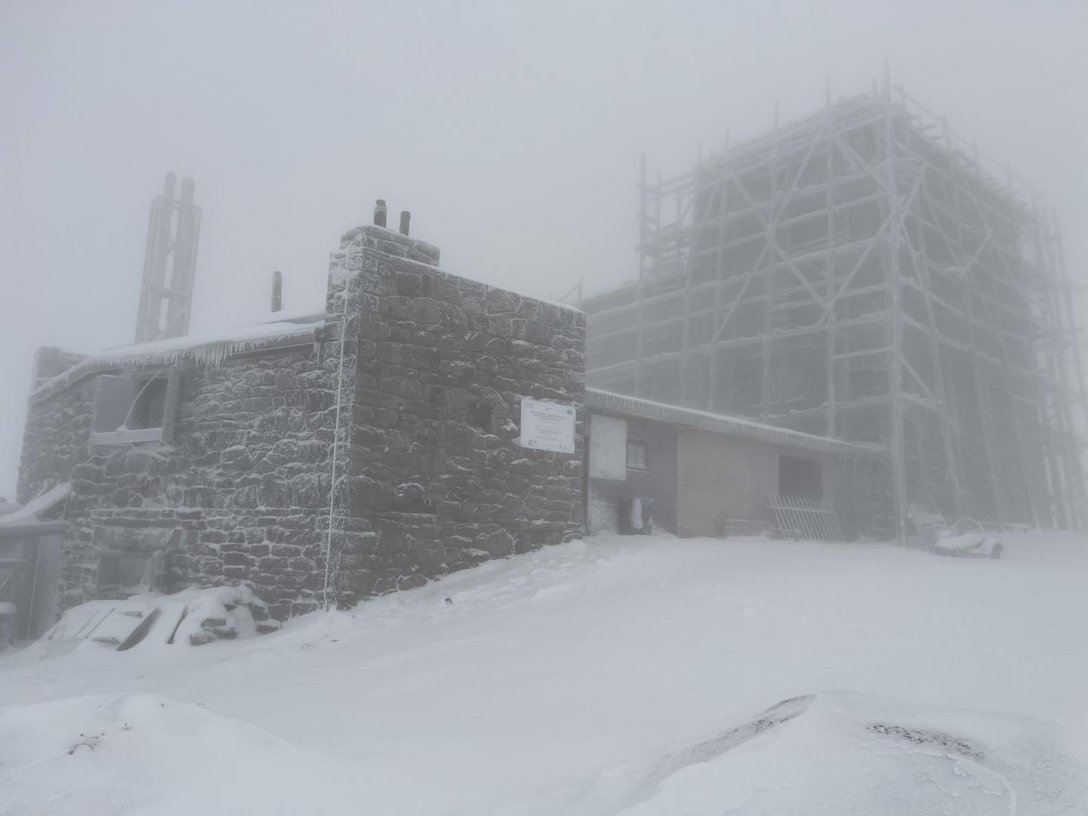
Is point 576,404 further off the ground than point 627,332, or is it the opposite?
point 627,332

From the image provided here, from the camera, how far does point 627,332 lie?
24.5 meters

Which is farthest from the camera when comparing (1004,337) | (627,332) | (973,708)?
(627,332)

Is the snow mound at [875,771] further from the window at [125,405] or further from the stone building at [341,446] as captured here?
the window at [125,405]

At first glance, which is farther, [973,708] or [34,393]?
[34,393]

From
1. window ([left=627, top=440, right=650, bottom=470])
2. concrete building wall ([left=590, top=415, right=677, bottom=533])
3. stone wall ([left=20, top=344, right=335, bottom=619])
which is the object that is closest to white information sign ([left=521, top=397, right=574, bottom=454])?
concrete building wall ([left=590, top=415, right=677, bottom=533])

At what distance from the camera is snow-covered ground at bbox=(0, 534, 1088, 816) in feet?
11.7

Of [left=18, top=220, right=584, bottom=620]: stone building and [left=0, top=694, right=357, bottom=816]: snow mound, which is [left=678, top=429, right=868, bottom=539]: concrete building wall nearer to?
[left=18, top=220, right=584, bottom=620]: stone building

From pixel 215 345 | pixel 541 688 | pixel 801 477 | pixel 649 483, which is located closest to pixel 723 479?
pixel 649 483

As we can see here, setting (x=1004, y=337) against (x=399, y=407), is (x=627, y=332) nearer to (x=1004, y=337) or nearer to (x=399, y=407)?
(x=1004, y=337)

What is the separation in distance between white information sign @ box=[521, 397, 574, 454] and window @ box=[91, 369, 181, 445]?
457 centimetres

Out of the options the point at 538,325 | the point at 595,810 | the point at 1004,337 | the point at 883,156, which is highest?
the point at 883,156

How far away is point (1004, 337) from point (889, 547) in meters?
10.3

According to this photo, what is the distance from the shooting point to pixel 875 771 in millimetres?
3271

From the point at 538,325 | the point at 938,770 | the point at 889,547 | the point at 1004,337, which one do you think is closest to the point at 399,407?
the point at 538,325
